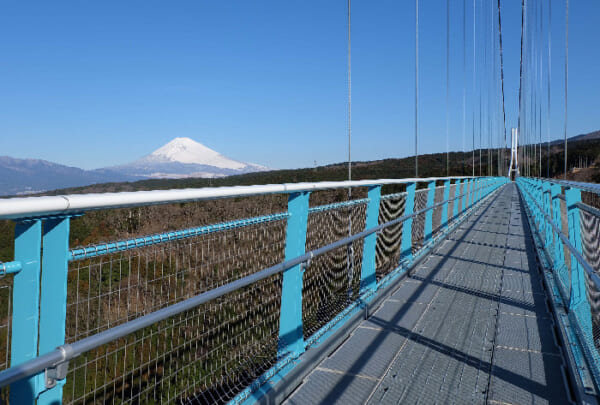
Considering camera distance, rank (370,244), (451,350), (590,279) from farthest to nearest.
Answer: (370,244) < (451,350) < (590,279)

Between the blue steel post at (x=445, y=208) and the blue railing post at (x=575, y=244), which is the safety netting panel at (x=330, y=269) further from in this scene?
the blue steel post at (x=445, y=208)

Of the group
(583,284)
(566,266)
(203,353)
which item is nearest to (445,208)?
(566,266)

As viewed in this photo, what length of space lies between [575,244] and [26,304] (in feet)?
10.3

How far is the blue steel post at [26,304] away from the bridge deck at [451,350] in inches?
50.4

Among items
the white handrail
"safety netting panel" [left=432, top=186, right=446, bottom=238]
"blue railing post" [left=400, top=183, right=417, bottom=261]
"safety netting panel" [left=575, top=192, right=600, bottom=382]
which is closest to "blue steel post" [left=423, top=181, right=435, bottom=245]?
"safety netting panel" [left=432, top=186, right=446, bottom=238]

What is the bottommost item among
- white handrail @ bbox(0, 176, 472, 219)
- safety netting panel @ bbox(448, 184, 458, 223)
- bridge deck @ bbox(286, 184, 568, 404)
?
bridge deck @ bbox(286, 184, 568, 404)

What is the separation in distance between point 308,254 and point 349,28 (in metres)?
6.59

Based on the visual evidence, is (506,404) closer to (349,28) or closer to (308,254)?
(308,254)

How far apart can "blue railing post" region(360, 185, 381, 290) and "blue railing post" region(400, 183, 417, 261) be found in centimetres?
109

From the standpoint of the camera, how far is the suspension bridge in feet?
3.92

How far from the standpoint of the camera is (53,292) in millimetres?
Answer: 1193

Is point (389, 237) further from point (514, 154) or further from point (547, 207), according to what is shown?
point (514, 154)

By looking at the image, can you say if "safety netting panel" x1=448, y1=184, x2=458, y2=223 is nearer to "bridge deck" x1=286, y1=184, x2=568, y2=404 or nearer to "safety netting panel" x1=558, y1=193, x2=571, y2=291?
"bridge deck" x1=286, y1=184, x2=568, y2=404

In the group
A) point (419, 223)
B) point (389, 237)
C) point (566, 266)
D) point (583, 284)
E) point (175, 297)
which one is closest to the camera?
point (175, 297)
